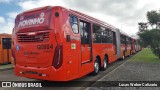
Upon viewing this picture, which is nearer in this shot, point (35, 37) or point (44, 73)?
point (44, 73)

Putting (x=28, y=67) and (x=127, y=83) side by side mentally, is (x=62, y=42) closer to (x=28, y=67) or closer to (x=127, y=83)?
(x=28, y=67)

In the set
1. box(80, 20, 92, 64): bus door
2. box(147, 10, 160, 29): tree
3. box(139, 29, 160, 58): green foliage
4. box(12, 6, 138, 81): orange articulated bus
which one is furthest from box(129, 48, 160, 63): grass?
box(12, 6, 138, 81): orange articulated bus

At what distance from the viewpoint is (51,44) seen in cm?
772

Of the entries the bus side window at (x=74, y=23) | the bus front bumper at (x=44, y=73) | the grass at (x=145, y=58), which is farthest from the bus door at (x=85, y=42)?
the grass at (x=145, y=58)

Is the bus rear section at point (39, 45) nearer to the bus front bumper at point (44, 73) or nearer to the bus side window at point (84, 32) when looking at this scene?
the bus front bumper at point (44, 73)

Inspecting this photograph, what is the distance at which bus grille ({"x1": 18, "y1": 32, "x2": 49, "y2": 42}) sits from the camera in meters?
7.93

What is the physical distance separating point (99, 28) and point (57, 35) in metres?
4.82

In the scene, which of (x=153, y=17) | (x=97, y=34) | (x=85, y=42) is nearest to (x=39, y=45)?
(x=85, y=42)

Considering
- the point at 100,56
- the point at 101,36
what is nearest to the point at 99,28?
the point at 101,36

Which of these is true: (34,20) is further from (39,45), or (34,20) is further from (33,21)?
(39,45)

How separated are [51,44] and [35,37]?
864mm

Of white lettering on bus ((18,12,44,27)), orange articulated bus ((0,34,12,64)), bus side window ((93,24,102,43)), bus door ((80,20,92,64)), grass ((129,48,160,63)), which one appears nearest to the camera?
white lettering on bus ((18,12,44,27))

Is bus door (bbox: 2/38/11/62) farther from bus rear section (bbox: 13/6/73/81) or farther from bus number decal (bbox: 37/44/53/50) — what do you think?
bus number decal (bbox: 37/44/53/50)

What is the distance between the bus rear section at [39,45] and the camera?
768 cm
